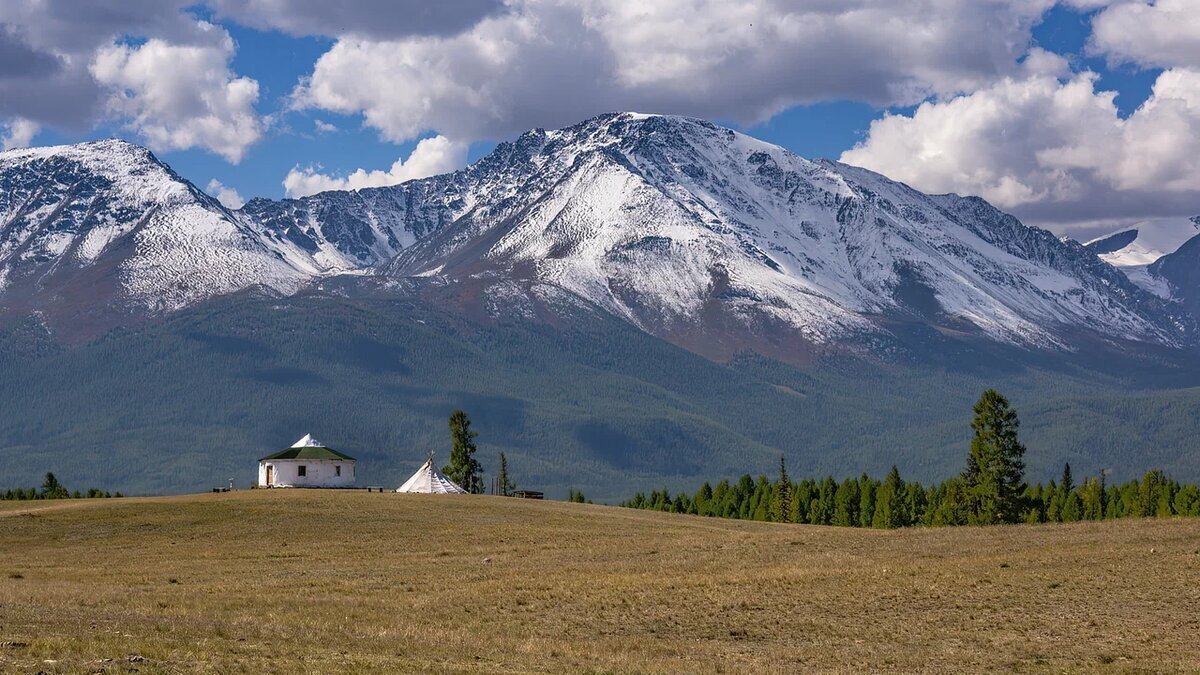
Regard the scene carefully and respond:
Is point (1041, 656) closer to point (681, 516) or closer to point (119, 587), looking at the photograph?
point (119, 587)

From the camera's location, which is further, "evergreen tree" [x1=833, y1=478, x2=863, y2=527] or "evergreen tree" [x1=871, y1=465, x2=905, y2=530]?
"evergreen tree" [x1=833, y1=478, x2=863, y2=527]

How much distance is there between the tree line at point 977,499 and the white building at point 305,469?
48234 mm

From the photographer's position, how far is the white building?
142500 mm

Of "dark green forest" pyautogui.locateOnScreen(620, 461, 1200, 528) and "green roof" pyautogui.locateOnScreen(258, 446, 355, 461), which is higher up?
"green roof" pyautogui.locateOnScreen(258, 446, 355, 461)

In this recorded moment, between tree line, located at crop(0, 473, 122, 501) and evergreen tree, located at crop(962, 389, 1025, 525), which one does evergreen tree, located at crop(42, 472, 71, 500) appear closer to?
tree line, located at crop(0, 473, 122, 501)

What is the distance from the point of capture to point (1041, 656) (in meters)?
47.3

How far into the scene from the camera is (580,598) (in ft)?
198

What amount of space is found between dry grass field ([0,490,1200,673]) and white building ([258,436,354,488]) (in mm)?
42570

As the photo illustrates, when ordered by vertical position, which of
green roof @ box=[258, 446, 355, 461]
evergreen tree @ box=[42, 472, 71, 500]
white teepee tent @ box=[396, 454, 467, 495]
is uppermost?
green roof @ box=[258, 446, 355, 461]

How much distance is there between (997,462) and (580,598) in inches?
2913

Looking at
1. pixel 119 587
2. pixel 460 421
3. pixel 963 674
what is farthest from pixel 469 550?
pixel 460 421

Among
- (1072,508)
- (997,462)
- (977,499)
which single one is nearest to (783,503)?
(1072,508)

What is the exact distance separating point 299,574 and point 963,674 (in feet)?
113

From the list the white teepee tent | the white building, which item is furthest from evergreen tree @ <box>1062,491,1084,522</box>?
the white building
